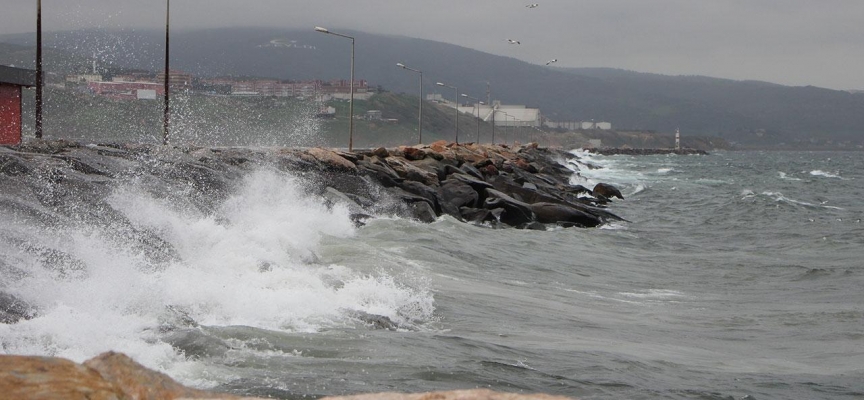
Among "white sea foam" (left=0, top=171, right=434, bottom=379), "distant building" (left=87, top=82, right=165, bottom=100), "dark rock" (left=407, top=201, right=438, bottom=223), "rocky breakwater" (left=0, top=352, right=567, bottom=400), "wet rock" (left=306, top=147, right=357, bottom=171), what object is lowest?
"dark rock" (left=407, top=201, right=438, bottom=223)

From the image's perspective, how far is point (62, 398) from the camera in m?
3.95

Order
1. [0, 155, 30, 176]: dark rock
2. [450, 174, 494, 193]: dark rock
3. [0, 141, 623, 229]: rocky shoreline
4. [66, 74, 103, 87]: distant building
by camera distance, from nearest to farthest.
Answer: [0, 155, 30, 176]: dark rock < [0, 141, 623, 229]: rocky shoreline < [450, 174, 494, 193]: dark rock < [66, 74, 103, 87]: distant building

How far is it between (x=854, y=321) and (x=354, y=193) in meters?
14.3

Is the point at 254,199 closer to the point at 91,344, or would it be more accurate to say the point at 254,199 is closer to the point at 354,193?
the point at 354,193

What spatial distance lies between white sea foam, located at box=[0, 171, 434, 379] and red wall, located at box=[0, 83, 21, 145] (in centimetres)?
1068

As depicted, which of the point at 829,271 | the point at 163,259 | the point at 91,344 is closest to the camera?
the point at 91,344

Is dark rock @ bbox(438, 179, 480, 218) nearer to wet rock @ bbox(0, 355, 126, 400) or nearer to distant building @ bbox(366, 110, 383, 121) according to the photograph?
wet rock @ bbox(0, 355, 126, 400)

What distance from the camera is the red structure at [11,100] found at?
26594 mm

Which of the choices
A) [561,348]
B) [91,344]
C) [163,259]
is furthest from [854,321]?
[91,344]

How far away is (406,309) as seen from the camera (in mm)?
12125

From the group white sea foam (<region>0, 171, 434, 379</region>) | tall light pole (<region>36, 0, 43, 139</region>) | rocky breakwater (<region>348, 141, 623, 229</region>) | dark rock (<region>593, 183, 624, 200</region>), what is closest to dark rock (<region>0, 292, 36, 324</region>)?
white sea foam (<region>0, 171, 434, 379</region>)

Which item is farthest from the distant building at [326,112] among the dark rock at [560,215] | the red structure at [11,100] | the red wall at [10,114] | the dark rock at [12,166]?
the dark rock at [12,166]

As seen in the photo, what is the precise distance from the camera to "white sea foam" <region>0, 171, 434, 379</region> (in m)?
8.29

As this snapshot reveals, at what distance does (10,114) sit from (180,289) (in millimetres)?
19204
